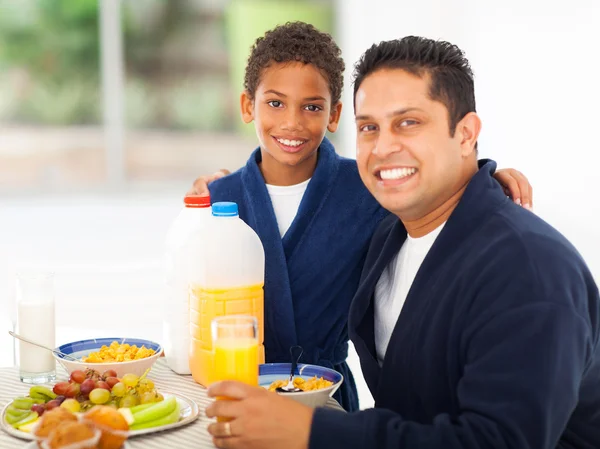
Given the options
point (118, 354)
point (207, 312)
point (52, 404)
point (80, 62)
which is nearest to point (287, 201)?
point (207, 312)

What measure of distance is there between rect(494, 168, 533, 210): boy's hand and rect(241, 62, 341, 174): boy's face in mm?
540

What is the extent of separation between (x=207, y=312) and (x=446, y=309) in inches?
21.4

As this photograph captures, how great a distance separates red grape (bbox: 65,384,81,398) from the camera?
1494 millimetres

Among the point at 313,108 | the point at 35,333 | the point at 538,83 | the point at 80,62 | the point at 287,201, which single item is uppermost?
the point at 80,62

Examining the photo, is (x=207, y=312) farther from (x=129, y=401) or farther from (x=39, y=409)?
(x=39, y=409)

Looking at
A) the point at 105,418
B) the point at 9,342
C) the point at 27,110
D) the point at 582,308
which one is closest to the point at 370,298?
the point at 582,308

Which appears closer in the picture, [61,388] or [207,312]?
[61,388]

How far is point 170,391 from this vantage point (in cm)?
168

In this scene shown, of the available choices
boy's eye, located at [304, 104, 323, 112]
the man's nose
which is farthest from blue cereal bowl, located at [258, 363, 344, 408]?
boy's eye, located at [304, 104, 323, 112]

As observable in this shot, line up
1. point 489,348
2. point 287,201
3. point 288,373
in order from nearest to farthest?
point 489,348
point 288,373
point 287,201

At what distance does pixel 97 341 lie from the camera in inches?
71.4

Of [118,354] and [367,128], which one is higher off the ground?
[367,128]

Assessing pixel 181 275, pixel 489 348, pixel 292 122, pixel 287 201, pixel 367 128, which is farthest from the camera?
pixel 287 201

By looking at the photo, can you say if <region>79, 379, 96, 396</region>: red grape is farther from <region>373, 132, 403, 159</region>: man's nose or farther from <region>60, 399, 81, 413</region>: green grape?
<region>373, 132, 403, 159</region>: man's nose
